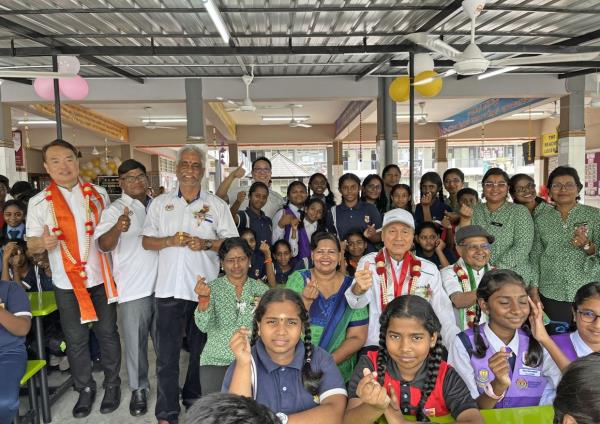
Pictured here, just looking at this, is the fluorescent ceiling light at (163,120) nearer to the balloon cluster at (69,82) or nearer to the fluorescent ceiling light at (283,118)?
the fluorescent ceiling light at (283,118)

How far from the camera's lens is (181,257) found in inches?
108

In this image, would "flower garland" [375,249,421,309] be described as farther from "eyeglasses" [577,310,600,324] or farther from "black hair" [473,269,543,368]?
"eyeglasses" [577,310,600,324]

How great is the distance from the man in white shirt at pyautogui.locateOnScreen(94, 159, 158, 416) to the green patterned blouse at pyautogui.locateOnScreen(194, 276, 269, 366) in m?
0.73

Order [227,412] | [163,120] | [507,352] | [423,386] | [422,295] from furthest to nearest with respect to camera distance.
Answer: [163,120], [422,295], [507,352], [423,386], [227,412]

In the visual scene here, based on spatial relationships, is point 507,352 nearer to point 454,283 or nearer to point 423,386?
point 423,386

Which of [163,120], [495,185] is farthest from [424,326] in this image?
[163,120]

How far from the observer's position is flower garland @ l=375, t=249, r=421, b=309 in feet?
7.91

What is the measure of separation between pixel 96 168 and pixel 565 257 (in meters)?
10.8

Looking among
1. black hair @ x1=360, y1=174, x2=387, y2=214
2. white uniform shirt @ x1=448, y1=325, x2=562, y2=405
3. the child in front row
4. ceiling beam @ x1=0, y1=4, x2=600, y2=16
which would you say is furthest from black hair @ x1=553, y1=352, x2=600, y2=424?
ceiling beam @ x1=0, y1=4, x2=600, y2=16

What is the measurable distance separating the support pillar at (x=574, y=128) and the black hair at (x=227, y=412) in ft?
31.1

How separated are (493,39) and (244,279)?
225 inches

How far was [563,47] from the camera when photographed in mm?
5430

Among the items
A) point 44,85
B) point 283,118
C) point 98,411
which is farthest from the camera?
point 283,118

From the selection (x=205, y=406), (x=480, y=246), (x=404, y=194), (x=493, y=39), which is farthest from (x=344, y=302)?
(x=493, y=39)
